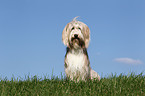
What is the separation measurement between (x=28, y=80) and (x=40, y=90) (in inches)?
57.7

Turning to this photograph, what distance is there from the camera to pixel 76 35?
7.85 metres

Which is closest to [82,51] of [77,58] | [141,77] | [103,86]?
[77,58]

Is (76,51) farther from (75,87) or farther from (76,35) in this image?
(75,87)

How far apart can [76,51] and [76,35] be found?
1.83 ft

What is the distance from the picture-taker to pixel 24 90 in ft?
24.5

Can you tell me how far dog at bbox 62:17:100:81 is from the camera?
7957 mm

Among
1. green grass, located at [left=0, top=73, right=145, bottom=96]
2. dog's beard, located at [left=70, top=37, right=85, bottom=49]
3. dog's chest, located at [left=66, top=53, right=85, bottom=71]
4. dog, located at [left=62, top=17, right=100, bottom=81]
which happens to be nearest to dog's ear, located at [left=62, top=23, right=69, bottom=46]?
dog, located at [left=62, top=17, right=100, bottom=81]

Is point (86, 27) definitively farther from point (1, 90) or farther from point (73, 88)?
point (1, 90)

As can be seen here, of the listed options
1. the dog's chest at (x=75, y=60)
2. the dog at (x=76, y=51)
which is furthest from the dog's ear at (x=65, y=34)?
the dog's chest at (x=75, y=60)

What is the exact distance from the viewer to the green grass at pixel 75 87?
691 centimetres

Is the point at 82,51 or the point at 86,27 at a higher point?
the point at 86,27

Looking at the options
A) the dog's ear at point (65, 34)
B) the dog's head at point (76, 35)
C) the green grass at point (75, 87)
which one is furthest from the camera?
the dog's ear at point (65, 34)

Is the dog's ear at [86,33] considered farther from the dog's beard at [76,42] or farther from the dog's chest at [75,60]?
the dog's chest at [75,60]

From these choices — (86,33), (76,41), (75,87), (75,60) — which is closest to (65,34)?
(76,41)
